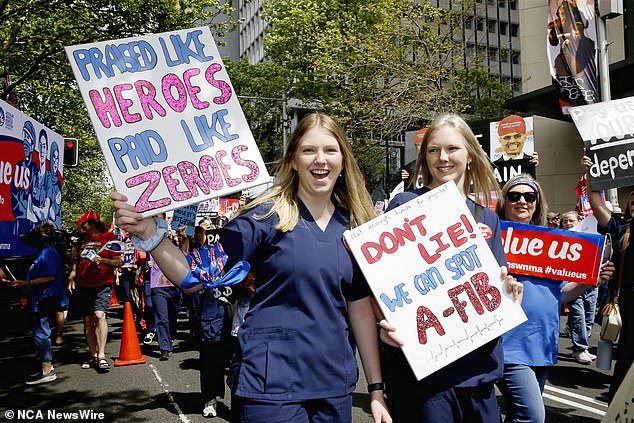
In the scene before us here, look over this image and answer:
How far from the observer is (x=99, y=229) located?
8484 millimetres

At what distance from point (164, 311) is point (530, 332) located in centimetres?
609

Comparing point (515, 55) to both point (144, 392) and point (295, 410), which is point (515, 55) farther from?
point (295, 410)

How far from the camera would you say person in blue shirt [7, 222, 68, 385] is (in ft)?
22.6

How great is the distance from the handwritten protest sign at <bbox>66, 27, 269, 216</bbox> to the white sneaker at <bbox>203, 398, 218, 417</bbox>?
3.48 meters

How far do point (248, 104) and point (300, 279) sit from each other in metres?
40.5

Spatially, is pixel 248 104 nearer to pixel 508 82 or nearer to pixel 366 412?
pixel 508 82

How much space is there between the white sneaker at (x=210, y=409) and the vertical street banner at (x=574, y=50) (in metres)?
6.53

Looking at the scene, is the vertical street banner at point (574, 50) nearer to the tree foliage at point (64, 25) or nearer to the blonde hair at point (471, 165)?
the blonde hair at point (471, 165)

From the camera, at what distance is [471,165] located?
9.62 feet

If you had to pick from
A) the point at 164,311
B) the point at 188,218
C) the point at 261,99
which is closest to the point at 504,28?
the point at 261,99

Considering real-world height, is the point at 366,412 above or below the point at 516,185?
below

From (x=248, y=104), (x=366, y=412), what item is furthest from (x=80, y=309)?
(x=248, y=104)

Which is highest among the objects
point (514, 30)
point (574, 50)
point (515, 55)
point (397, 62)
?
point (514, 30)

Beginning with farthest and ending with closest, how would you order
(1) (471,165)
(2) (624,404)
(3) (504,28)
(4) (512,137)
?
(3) (504,28), (4) (512,137), (1) (471,165), (2) (624,404)
